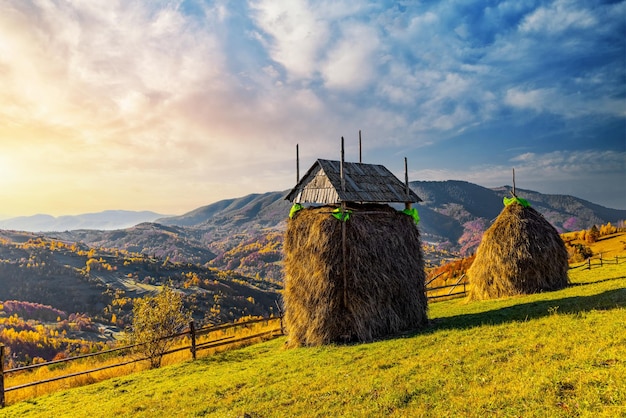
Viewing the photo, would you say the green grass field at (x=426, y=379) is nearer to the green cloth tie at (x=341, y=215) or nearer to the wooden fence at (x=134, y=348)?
the wooden fence at (x=134, y=348)

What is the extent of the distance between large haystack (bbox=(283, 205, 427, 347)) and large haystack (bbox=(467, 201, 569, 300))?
7.80m

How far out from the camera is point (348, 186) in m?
15.6

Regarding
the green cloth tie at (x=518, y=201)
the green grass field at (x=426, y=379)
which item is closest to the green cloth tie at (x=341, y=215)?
the green grass field at (x=426, y=379)

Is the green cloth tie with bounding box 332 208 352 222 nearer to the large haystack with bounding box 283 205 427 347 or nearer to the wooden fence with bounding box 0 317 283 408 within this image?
the large haystack with bounding box 283 205 427 347

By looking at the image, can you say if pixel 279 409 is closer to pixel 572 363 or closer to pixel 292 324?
pixel 572 363

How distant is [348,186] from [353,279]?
429cm

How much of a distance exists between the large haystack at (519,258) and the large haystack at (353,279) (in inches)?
307

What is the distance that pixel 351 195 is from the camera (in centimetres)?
1519

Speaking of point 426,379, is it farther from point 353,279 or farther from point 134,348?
point 134,348

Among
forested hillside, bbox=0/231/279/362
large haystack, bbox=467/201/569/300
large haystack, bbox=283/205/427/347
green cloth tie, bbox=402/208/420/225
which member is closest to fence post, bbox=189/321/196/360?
large haystack, bbox=283/205/427/347

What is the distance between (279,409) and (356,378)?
2291mm

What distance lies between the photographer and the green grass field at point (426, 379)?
242 inches

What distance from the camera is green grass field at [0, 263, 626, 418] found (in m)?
6.15

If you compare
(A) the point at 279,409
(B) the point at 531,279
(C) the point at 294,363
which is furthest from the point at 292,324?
(B) the point at 531,279
